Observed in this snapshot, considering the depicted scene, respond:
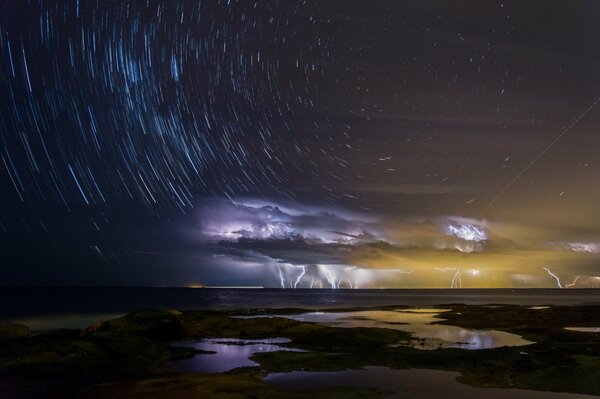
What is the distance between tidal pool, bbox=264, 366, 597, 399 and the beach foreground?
46mm

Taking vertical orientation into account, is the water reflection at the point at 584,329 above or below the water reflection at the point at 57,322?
above

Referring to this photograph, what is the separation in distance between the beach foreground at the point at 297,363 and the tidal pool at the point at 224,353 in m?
0.07

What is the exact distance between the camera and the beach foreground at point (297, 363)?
22.0 meters

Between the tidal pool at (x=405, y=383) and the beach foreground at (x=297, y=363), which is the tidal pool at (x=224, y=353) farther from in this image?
the tidal pool at (x=405, y=383)

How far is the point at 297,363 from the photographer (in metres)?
28.8

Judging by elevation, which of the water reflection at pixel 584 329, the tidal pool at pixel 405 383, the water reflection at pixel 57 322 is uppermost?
the water reflection at pixel 584 329

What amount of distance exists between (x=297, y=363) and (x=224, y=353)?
7.67 metres

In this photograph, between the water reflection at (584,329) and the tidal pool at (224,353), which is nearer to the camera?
Result: the tidal pool at (224,353)

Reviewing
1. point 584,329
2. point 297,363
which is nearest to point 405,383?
point 297,363

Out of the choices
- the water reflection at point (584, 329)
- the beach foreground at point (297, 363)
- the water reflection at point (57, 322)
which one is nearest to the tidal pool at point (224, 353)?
the beach foreground at point (297, 363)

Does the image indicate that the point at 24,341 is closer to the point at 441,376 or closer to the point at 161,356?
the point at 161,356

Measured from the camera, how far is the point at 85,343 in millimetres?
32562

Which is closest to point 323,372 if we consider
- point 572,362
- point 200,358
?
point 200,358

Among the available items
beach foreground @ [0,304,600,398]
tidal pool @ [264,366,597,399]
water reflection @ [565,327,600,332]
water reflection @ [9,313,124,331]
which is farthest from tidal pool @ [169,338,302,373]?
water reflection @ [9,313,124,331]
